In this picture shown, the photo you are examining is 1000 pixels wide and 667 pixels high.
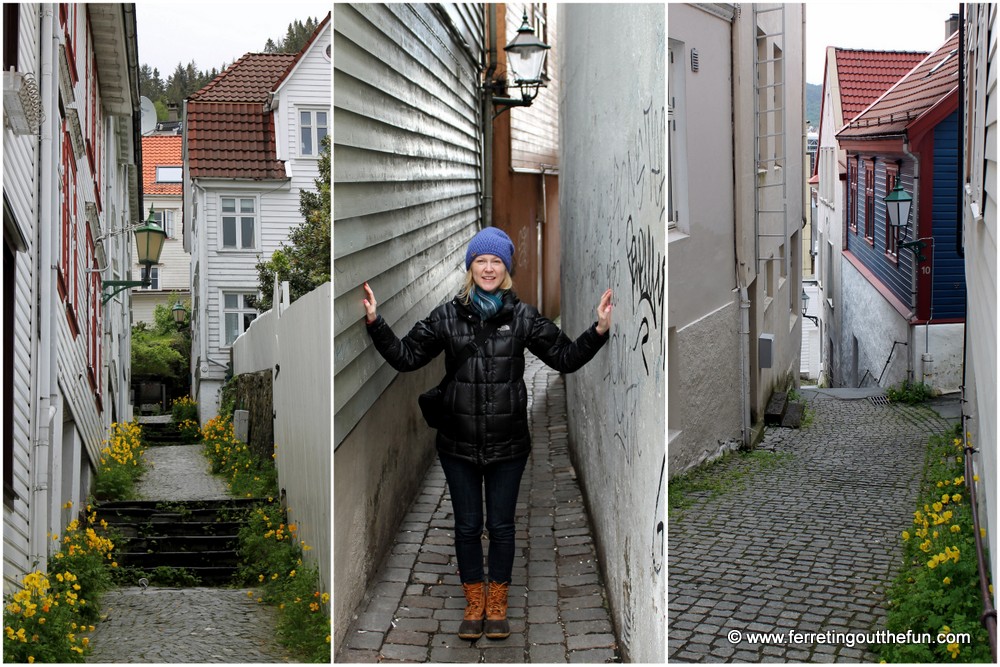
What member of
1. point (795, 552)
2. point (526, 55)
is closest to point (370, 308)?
point (795, 552)

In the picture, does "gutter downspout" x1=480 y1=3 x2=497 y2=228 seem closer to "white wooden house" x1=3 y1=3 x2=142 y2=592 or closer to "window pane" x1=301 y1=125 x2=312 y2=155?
"window pane" x1=301 y1=125 x2=312 y2=155

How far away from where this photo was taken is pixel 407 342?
4.79 meters

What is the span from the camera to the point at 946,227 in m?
17.1

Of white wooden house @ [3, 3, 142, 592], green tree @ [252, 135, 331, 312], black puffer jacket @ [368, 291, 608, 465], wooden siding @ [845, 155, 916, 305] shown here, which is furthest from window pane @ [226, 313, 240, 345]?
black puffer jacket @ [368, 291, 608, 465]

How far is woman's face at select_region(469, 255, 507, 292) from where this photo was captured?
470cm

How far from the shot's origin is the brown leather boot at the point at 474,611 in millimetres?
4785

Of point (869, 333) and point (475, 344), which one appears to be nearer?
point (475, 344)

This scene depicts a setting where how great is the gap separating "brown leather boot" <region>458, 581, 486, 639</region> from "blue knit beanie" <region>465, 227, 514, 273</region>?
137cm

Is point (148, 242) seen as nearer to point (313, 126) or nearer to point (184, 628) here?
point (313, 126)

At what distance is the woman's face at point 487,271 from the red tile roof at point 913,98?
1301 cm

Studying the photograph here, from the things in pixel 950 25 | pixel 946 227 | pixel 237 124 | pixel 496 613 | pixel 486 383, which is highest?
pixel 950 25

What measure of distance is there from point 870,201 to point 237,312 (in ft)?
41.7

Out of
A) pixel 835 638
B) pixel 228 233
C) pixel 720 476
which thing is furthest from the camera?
pixel 228 233

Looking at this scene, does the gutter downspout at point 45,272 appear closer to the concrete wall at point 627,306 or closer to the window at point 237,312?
the concrete wall at point 627,306
